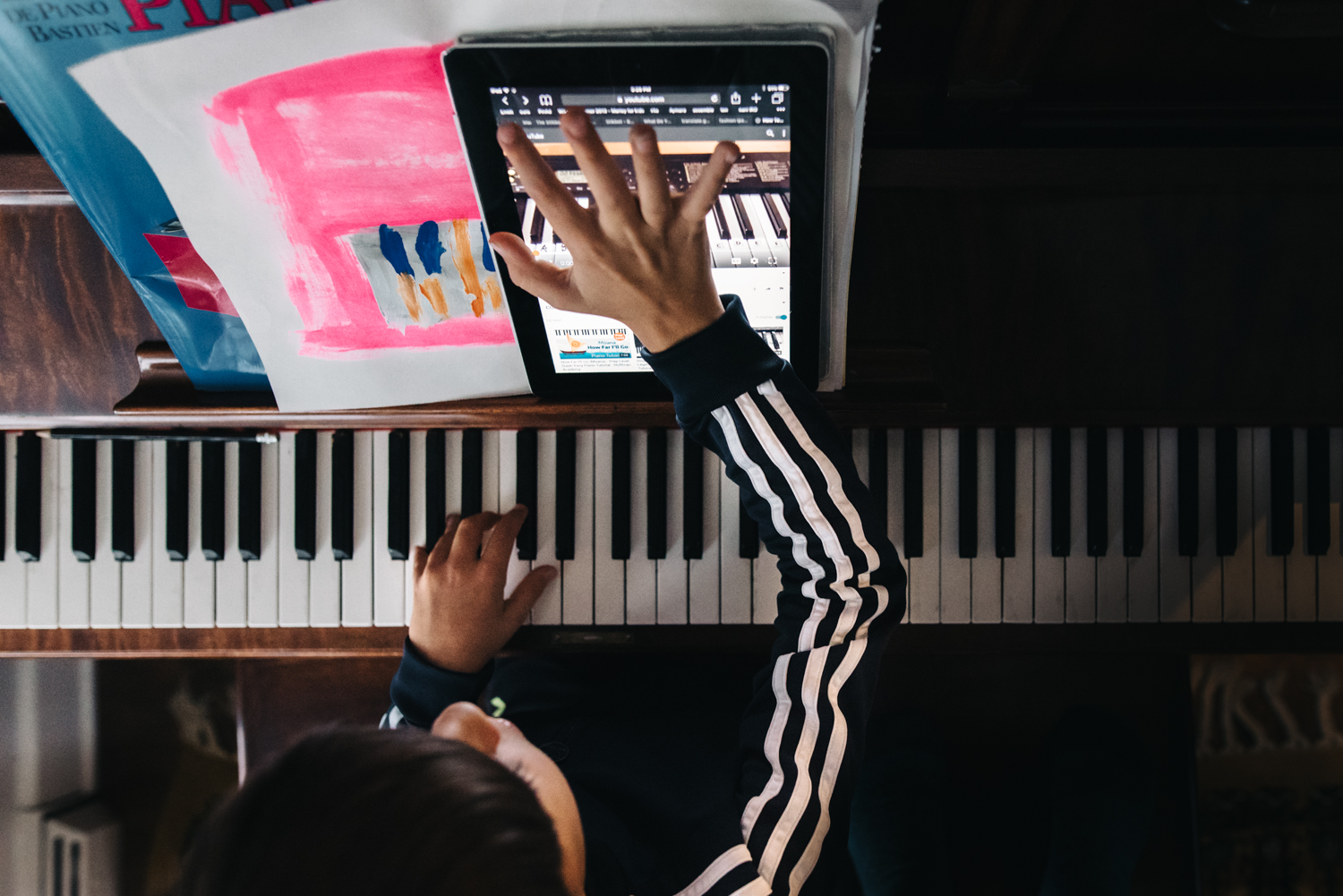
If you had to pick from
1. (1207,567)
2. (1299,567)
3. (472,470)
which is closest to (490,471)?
(472,470)

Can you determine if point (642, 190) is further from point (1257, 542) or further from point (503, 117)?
point (1257, 542)

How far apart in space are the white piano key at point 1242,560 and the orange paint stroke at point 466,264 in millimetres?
1094

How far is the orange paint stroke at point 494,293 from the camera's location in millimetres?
820

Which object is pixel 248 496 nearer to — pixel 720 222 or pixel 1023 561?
pixel 720 222

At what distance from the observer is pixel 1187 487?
0.98 meters

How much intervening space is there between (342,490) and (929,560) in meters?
0.88

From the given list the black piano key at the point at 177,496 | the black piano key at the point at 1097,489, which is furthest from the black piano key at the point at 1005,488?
the black piano key at the point at 177,496

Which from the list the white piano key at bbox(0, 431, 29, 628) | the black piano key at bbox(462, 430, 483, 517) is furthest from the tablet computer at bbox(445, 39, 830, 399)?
the white piano key at bbox(0, 431, 29, 628)

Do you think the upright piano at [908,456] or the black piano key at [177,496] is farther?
the black piano key at [177,496]

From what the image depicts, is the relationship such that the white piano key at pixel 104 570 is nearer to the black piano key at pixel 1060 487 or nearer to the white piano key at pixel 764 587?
the white piano key at pixel 764 587

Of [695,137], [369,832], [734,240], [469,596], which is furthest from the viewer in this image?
[469,596]

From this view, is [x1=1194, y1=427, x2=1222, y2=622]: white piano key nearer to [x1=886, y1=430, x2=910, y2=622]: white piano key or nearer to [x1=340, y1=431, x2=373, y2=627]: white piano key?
[x1=886, y1=430, x2=910, y2=622]: white piano key

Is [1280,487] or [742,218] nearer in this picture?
[742,218]

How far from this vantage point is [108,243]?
2.56ft
